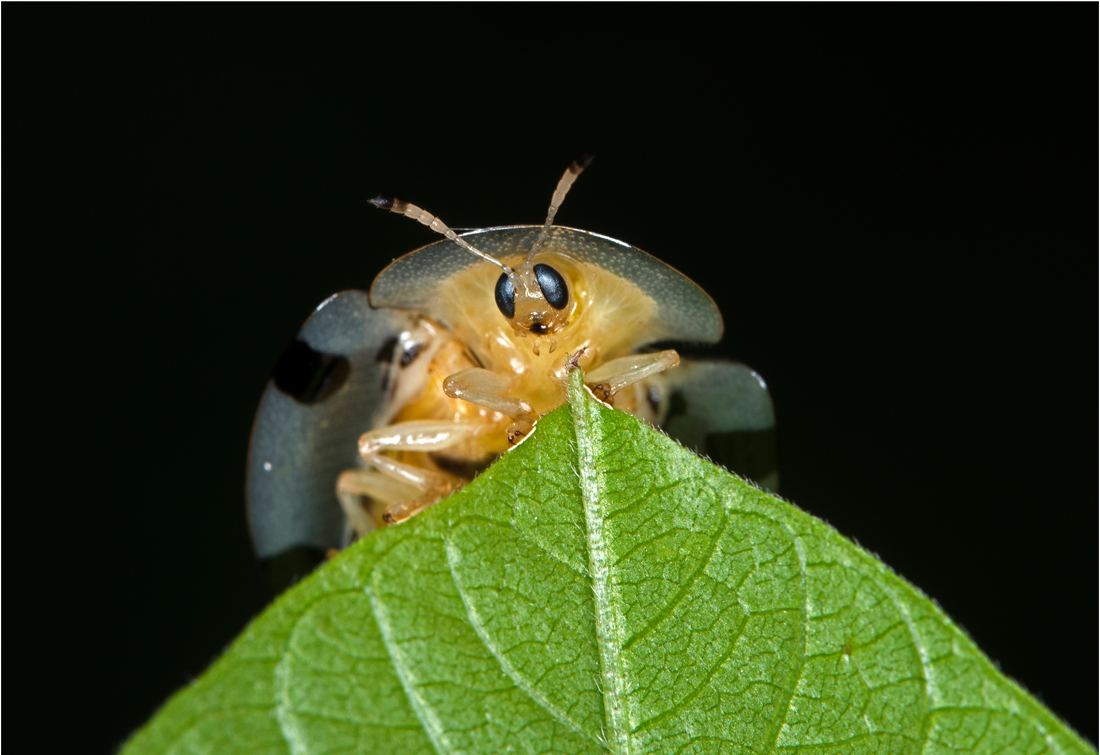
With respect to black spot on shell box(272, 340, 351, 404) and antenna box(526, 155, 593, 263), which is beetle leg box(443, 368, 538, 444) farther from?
black spot on shell box(272, 340, 351, 404)

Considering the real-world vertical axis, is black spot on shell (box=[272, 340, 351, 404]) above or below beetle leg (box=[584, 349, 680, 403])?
below

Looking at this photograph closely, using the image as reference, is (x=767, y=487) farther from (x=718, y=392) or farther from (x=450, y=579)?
(x=450, y=579)

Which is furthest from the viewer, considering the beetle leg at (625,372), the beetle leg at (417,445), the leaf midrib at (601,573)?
the beetle leg at (417,445)

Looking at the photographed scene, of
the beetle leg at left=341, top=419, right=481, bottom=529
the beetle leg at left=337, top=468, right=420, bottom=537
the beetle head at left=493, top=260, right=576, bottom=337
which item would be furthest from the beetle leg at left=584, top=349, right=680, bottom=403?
the beetle leg at left=337, top=468, right=420, bottom=537

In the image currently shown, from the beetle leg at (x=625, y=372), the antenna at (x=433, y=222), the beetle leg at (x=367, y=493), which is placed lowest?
the beetle leg at (x=367, y=493)

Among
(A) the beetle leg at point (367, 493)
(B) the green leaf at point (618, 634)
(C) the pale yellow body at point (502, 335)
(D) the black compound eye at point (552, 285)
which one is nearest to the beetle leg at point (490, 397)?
(C) the pale yellow body at point (502, 335)

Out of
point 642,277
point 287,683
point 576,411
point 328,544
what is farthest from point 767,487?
point 287,683

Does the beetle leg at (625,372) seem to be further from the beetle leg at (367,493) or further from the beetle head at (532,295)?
the beetle leg at (367,493)
